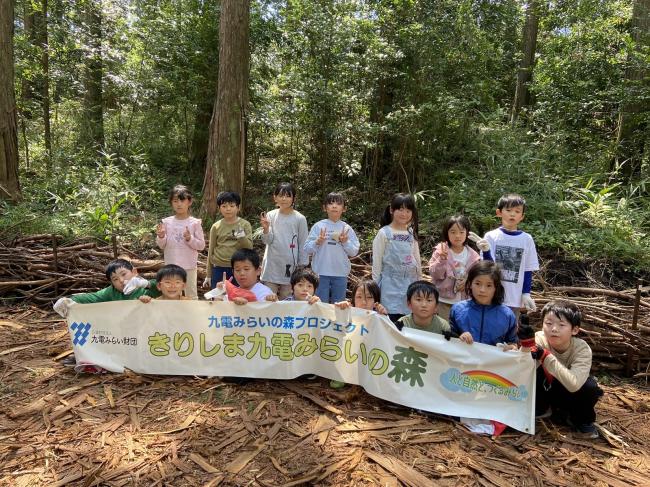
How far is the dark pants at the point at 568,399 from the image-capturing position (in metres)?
3.32

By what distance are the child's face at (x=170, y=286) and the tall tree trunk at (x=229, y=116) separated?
3.91 metres

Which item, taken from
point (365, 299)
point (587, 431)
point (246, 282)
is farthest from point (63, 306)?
point (587, 431)

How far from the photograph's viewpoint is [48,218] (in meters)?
7.85

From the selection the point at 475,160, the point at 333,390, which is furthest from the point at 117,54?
the point at 333,390

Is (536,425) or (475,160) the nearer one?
(536,425)

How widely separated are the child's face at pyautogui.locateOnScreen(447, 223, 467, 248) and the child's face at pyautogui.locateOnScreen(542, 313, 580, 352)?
100 centimetres

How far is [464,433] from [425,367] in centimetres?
55

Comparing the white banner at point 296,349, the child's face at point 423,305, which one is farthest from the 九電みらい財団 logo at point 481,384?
the child's face at point 423,305

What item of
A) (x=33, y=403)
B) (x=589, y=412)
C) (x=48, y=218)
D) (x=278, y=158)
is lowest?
(x=33, y=403)

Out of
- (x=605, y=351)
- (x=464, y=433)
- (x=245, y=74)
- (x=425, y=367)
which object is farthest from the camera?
(x=245, y=74)

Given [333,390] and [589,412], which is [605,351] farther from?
[333,390]

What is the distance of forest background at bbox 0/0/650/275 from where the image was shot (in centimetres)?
779

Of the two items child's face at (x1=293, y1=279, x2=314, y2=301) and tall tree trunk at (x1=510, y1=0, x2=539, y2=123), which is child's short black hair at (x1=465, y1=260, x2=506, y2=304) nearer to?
child's face at (x1=293, y1=279, x2=314, y2=301)

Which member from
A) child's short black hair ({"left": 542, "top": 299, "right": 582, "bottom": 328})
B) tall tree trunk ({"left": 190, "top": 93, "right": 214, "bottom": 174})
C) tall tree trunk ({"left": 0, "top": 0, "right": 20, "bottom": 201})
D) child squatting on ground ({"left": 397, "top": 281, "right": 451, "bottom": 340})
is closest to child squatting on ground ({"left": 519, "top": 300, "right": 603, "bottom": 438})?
child's short black hair ({"left": 542, "top": 299, "right": 582, "bottom": 328})
